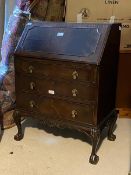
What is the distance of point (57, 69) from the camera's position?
2.28m

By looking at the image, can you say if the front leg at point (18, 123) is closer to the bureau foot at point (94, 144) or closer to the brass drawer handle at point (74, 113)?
the brass drawer handle at point (74, 113)

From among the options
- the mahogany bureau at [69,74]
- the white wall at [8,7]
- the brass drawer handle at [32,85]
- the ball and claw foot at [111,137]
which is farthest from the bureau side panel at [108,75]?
the white wall at [8,7]

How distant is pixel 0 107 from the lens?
8.82 ft

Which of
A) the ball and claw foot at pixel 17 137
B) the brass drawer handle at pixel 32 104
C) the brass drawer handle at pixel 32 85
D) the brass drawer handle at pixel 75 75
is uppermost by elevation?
the brass drawer handle at pixel 75 75

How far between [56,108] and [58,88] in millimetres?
168

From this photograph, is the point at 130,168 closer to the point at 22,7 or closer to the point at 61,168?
the point at 61,168

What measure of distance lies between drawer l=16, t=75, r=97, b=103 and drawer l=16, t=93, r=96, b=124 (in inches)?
1.9

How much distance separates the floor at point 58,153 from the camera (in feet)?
7.34

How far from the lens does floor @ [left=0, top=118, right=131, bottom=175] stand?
2.24 metres

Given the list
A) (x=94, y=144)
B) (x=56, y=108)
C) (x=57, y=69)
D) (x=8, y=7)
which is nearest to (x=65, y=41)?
(x=57, y=69)

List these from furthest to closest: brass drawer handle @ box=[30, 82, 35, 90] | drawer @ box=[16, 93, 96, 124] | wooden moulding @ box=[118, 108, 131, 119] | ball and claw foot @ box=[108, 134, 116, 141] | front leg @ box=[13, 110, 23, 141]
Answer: wooden moulding @ box=[118, 108, 131, 119], ball and claw foot @ box=[108, 134, 116, 141], front leg @ box=[13, 110, 23, 141], brass drawer handle @ box=[30, 82, 35, 90], drawer @ box=[16, 93, 96, 124]

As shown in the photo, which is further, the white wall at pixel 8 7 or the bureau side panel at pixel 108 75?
the white wall at pixel 8 7

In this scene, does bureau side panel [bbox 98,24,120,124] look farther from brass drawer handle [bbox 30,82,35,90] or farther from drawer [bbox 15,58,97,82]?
brass drawer handle [bbox 30,82,35,90]

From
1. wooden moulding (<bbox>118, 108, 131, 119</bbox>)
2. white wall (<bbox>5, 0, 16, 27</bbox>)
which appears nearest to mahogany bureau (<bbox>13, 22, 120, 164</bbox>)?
wooden moulding (<bbox>118, 108, 131, 119</bbox>)
